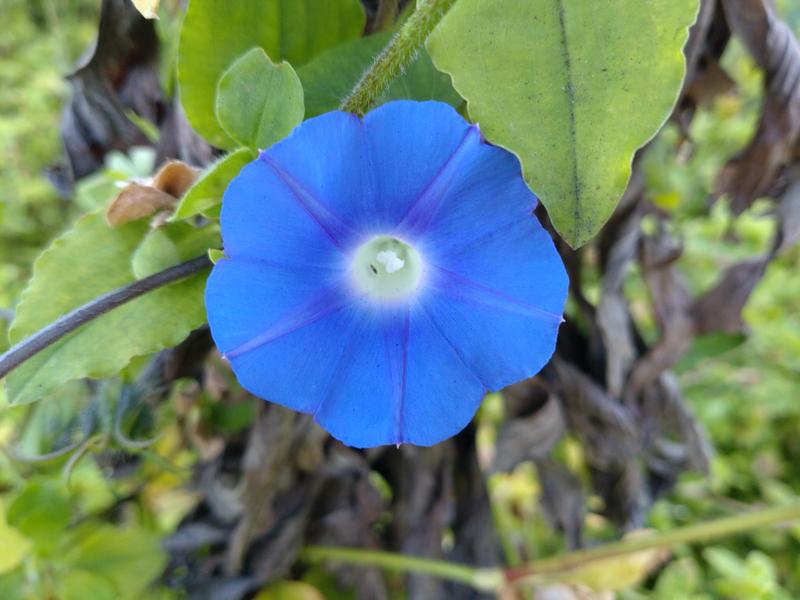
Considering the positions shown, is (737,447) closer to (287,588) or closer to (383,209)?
(287,588)

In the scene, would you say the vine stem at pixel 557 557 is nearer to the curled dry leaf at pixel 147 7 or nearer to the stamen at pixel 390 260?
the stamen at pixel 390 260

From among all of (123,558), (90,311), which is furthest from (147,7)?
(123,558)

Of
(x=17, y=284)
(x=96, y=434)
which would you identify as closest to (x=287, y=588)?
(x=96, y=434)

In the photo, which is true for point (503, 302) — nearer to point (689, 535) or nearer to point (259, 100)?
point (259, 100)

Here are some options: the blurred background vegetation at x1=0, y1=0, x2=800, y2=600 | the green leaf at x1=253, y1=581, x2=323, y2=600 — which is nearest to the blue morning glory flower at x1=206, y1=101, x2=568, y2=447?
the blurred background vegetation at x1=0, y1=0, x2=800, y2=600

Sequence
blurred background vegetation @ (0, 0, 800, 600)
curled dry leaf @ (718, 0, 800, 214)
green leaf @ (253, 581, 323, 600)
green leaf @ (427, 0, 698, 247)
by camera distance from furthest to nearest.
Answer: green leaf @ (253, 581, 323, 600) < blurred background vegetation @ (0, 0, 800, 600) < curled dry leaf @ (718, 0, 800, 214) < green leaf @ (427, 0, 698, 247)

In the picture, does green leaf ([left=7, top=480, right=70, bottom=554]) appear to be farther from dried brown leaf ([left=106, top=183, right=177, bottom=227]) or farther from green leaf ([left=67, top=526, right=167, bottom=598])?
dried brown leaf ([left=106, top=183, right=177, bottom=227])
